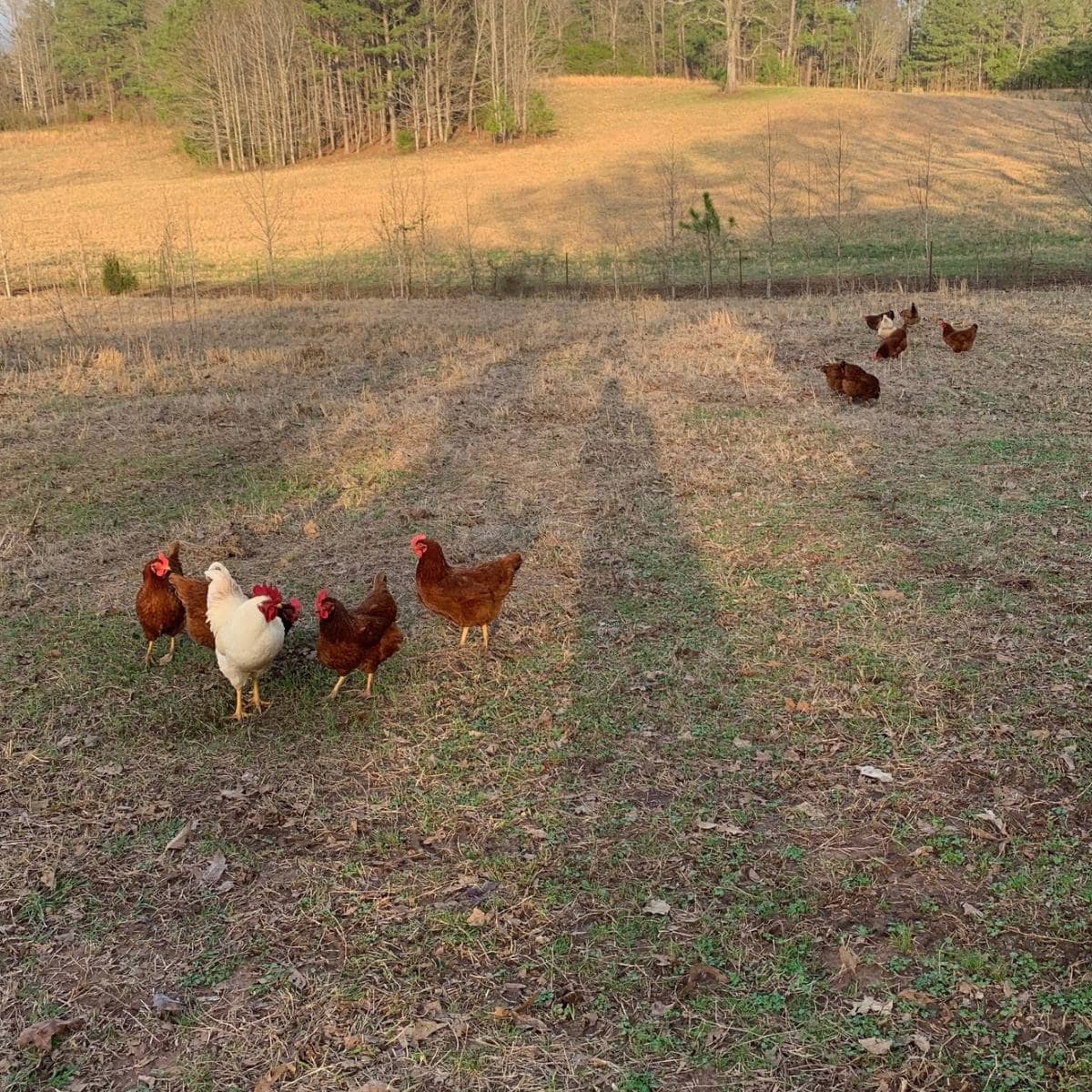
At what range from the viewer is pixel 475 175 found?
1875 inches

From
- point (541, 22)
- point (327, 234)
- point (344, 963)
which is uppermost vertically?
point (541, 22)

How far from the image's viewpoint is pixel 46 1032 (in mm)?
3102

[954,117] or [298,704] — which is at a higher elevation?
[954,117]

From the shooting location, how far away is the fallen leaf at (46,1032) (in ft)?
10.1

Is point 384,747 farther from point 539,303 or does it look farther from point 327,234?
point 327,234

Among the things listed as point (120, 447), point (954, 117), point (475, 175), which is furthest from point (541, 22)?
point (120, 447)

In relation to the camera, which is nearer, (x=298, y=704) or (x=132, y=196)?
(x=298, y=704)

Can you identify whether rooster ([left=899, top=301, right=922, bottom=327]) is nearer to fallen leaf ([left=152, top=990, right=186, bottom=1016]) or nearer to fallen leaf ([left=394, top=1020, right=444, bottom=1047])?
fallen leaf ([left=394, top=1020, right=444, bottom=1047])

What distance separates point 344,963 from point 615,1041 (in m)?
1.09

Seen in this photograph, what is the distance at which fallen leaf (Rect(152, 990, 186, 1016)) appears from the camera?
10.5ft

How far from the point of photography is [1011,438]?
926cm

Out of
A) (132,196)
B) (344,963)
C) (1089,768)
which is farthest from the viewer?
(132,196)

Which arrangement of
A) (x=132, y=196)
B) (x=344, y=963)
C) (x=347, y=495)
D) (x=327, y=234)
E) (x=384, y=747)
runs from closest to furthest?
1. (x=344, y=963)
2. (x=384, y=747)
3. (x=347, y=495)
4. (x=327, y=234)
5. (x=132, y=196)

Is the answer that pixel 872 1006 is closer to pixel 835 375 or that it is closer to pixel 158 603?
pixel 158 603
